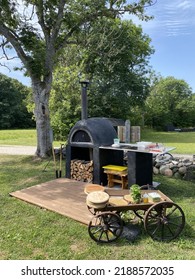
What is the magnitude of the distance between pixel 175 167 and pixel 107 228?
13.1ft

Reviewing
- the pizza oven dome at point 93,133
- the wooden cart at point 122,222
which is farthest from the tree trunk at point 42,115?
the wooden cart at point 122,222

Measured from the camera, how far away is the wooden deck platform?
4148 millimetres

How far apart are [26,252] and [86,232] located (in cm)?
92

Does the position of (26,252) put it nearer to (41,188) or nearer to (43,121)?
(41,188)

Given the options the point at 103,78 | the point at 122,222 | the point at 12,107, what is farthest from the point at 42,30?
the point at 12,107

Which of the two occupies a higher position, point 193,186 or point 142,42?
point 142,42

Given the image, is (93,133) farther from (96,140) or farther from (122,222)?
(122,222)

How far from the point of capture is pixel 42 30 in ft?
31.5

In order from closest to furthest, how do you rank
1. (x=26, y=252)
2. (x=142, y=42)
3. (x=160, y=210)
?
(x=26, y=252) → (x=160, y=210) → (x=142, y=42)

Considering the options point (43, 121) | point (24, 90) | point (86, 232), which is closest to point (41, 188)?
point (86, 232)

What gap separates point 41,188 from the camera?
18.2 feet

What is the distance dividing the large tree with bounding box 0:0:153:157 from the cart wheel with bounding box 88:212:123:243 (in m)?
6.38

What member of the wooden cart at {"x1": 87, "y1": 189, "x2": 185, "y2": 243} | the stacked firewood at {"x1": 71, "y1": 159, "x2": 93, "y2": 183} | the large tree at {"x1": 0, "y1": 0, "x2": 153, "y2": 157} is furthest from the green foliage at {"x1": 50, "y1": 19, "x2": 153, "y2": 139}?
the wooden cart at {"x1": 87, "y1": 189, "x2": 185, "y2": 243}

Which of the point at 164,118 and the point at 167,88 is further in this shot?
the point at 167,88
